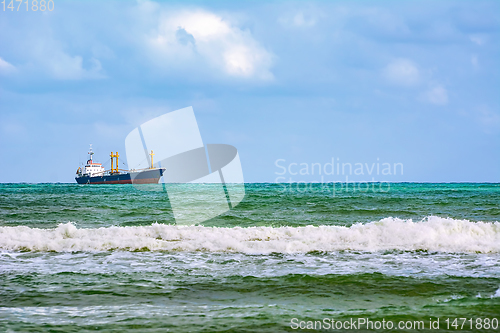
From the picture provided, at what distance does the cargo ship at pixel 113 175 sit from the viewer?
77250 mm

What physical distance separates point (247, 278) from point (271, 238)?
454 centimetres

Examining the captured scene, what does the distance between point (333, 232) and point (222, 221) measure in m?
6.66

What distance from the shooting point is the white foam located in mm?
10156

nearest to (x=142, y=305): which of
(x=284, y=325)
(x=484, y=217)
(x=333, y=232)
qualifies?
(x=284, y=325)

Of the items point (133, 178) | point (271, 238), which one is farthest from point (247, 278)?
point (133, 178)

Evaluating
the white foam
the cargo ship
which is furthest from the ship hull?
the white foam

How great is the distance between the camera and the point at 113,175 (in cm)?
8044

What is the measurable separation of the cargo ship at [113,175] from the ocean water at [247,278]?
212ft

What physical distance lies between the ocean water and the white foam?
0.11ft

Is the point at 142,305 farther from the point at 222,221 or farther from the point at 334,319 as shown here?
the point at 222,221

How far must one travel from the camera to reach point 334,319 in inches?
203

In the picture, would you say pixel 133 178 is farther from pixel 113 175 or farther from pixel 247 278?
pixel 247 278

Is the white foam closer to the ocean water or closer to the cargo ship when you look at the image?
the ocean water

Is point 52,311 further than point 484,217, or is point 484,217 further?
point 484,217
